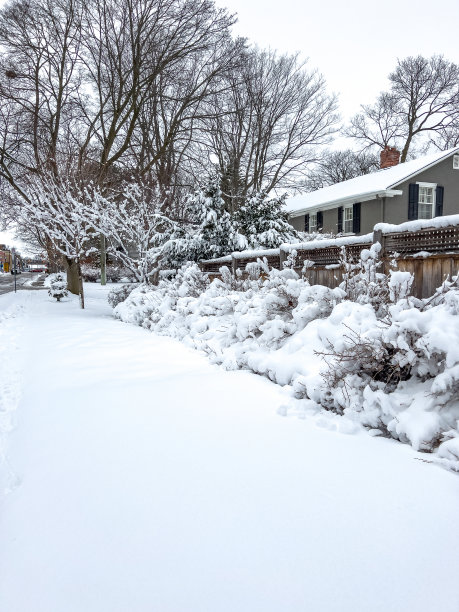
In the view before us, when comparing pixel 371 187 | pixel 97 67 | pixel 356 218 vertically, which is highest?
pixel 97 67

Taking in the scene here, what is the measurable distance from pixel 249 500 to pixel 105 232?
35.7 ft

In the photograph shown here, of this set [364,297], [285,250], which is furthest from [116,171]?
[364,297]

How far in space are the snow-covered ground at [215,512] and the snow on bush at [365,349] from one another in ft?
0.69

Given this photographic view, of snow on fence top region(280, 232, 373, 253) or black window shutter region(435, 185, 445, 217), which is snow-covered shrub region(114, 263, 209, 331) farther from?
black window shutter region(435, 185, 445, 217)

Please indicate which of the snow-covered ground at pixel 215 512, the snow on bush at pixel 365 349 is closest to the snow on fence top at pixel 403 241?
the snow on bush at pixel 365 349

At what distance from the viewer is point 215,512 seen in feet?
6.98

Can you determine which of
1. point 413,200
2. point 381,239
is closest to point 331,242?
point 381,239

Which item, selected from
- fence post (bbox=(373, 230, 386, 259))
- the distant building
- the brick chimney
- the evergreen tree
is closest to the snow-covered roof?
the brick chimney

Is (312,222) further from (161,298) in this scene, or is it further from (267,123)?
(161,298)

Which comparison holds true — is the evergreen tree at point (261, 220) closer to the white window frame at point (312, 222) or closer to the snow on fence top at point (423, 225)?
the snow on fence top at point (423, 225)

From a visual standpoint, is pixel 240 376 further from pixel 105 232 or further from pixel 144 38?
pixel 144 38

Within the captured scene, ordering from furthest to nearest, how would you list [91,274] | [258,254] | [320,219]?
[91,274], [320,219], [258,254]

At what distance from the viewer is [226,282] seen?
25.9 feet

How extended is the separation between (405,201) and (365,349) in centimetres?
1572
